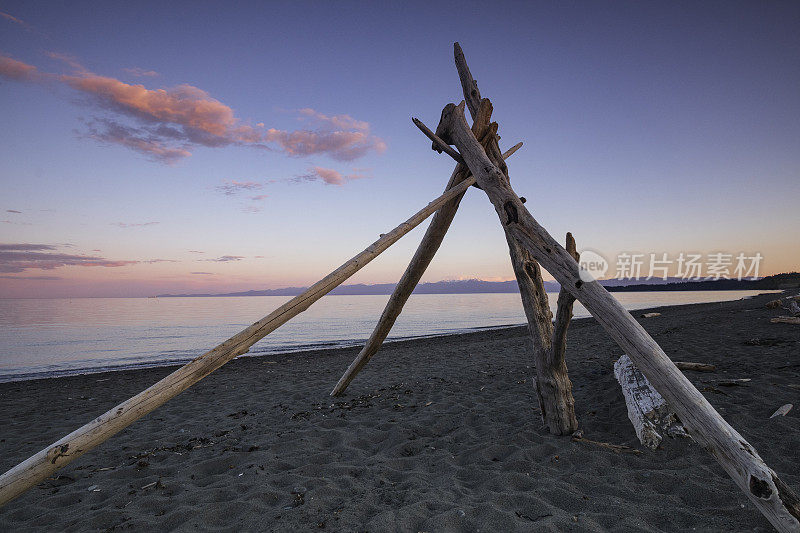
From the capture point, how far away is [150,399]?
2566mm

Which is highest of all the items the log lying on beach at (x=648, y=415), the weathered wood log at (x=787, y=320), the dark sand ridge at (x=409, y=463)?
the weathered wood log at (x=787, y=320)

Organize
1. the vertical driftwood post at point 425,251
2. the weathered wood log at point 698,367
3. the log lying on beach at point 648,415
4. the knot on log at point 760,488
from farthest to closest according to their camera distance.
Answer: the weathered wood log at point 698,367
the vertical driftwood post at point 425,251
the log lying on beach at point 648,415
the knot on log at point 760,488

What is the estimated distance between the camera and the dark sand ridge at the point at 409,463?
279cm

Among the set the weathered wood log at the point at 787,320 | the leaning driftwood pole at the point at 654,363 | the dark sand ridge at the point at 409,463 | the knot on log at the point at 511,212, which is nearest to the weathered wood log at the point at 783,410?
the dark sand ridge at the point at 409,463

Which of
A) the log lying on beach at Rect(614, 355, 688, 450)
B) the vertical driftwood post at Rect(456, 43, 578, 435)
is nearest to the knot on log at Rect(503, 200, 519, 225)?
the vertical driftwood post at Rect(456, 43, 578, 435)

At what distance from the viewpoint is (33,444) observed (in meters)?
5.09

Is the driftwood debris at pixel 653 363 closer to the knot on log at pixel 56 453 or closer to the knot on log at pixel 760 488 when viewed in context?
the knot on log at pixel 760 488

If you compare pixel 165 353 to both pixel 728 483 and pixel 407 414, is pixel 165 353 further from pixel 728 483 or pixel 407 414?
pixel 728 483

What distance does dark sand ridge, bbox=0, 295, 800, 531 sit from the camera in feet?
9.14

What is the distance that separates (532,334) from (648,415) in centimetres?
136

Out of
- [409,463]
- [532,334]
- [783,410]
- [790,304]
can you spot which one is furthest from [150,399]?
[790,304]

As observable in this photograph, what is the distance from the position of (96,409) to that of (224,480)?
A: 5647 mm

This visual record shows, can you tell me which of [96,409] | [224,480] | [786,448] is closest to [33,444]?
[96,409]

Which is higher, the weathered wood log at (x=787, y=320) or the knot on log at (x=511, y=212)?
the knot on log at (x=511, y=212)
